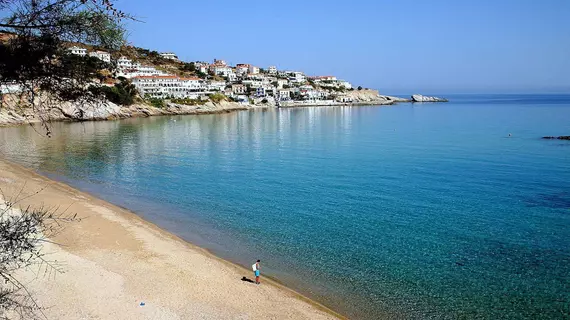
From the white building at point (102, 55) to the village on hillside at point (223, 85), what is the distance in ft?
321

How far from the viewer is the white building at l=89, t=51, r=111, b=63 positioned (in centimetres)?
511

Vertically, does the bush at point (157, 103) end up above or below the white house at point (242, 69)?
below

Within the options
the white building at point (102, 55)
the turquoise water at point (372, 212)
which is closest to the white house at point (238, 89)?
the turquoise water at point (372, 212)

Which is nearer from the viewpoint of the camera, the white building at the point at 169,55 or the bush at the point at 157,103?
the bush at the point at 157,103

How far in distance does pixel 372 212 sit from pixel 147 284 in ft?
38.8

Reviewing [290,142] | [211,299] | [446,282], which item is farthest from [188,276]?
[290,142]

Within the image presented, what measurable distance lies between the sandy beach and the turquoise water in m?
1.24

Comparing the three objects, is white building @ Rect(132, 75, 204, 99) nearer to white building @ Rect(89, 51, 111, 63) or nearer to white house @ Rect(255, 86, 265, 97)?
white house @ Rect(255, 86, 265, 97)

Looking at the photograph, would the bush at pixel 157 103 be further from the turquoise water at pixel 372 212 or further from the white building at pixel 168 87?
the turquoise water at pixel 372 212

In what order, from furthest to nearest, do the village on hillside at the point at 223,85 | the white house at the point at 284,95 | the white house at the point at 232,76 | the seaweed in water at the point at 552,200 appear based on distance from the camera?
the white house at the point at 232,76
the white house at the point at 284,95
the village on hillside at the point at 223,85
the seaweed in water at the point at 552,200

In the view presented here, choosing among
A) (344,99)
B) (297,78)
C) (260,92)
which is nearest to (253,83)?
(260,92)

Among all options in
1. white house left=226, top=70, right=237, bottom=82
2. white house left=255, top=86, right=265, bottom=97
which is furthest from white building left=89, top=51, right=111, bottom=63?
white house left=226, top=70, right=237, bottom=82

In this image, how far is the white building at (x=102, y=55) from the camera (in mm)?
5105

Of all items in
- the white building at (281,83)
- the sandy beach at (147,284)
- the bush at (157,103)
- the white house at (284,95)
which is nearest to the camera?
the sandy beach at (147,284)
